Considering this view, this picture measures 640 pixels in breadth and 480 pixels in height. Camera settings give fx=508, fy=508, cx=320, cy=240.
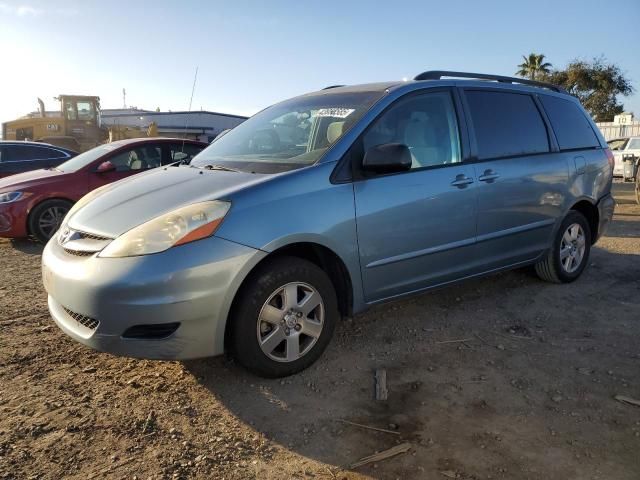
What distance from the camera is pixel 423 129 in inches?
146

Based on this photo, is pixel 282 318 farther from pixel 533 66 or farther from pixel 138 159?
pixel 533 66

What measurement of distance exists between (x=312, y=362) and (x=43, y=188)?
543cm

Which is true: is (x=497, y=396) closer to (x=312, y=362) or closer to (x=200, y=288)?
(x=312, y=362)

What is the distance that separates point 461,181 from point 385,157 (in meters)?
0.85

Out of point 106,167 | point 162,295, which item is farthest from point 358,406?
point 106,167

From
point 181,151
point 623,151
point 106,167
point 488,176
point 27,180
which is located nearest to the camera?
point 488,176

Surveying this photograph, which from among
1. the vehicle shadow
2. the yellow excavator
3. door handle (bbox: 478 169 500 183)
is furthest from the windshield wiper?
the yellow excavator

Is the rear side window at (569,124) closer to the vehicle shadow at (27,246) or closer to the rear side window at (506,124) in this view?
the rear side window at (506,124)

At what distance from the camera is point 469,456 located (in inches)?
92.7

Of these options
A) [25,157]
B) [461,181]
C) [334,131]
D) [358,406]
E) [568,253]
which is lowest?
[358,406]

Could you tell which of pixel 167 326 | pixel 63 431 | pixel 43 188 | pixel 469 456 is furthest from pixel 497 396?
pixel 43 188

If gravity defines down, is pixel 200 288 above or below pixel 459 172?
below

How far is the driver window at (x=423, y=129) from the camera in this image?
347 centimetres

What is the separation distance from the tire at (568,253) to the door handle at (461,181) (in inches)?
57.7
